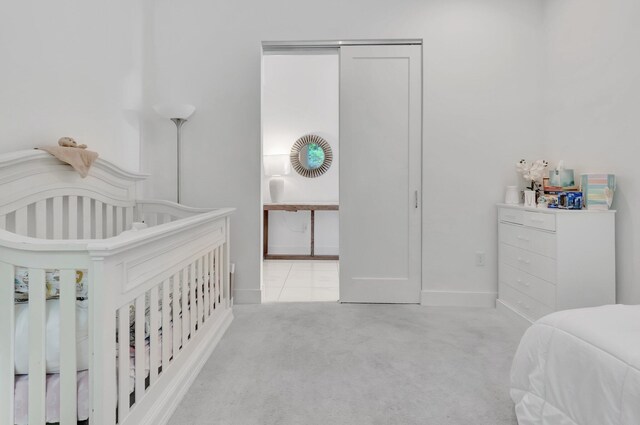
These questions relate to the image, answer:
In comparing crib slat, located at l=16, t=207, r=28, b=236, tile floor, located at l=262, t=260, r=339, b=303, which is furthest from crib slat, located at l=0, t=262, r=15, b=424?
tile floor, located at l=262, t=260, r=339, b=303

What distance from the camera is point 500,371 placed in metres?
1.77

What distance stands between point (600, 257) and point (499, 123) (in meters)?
1.25

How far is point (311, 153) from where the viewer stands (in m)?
5.10

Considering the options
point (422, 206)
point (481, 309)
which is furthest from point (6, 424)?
point (481, 309)

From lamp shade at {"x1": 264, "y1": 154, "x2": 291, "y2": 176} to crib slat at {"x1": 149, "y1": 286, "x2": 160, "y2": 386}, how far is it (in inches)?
147

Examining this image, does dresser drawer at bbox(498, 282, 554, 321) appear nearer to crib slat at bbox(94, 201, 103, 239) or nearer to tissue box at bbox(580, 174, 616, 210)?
tissue box at bbox(580, 174, 616, 210)

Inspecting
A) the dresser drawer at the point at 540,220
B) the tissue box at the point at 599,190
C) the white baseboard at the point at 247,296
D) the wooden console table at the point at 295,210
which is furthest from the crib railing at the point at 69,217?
the tissue box at the point at 599,190

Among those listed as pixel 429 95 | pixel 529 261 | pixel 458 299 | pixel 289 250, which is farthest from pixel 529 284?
pixel 289 250

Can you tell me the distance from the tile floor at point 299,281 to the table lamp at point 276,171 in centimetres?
96

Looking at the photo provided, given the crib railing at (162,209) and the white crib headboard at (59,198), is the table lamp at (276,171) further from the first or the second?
the white crib headboard at (59,198)

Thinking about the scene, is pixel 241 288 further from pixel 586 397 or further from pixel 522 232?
pixel 586 397

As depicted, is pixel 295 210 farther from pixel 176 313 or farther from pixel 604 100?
A: pixel 604 100

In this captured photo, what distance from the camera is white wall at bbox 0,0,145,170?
161 centimetres

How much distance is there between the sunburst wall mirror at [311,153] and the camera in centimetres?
510
